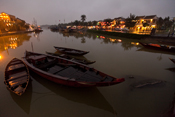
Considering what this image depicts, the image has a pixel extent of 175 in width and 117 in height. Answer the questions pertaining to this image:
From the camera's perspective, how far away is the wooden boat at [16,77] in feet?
17.7

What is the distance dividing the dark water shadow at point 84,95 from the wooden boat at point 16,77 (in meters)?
1.61

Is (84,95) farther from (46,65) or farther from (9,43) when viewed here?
(9,43)

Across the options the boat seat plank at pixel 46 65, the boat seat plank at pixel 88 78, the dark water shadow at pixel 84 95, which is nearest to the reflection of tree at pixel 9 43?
the boat seat plank at pixel 46 65

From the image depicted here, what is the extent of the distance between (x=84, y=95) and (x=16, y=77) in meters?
5.44

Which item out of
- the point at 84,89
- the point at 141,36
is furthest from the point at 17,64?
the point at 141,36

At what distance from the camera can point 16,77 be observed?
6.36 metres

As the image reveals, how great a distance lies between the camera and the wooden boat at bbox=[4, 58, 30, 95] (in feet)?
17.7

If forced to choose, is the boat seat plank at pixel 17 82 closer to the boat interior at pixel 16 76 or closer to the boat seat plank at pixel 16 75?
the boat interior at pixel 16 76

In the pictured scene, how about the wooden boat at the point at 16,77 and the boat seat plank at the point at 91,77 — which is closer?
the wooden boat at the point at 16,77

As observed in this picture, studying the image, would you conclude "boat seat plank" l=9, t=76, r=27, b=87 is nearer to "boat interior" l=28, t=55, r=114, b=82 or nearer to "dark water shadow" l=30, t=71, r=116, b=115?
"dark water shadow" l=30, t=71, r=116, b=115

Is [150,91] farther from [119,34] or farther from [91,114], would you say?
[119,34]

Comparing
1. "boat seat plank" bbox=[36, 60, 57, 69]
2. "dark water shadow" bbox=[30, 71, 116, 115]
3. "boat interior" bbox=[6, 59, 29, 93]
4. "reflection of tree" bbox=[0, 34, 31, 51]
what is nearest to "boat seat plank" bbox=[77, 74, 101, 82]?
"dark water shadow" bbox=[30, 71, 116, 115]

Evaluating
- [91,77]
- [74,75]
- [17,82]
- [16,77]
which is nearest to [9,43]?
A: [16,77]

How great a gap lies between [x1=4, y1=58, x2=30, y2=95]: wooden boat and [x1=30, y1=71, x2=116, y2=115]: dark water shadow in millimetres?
1605
